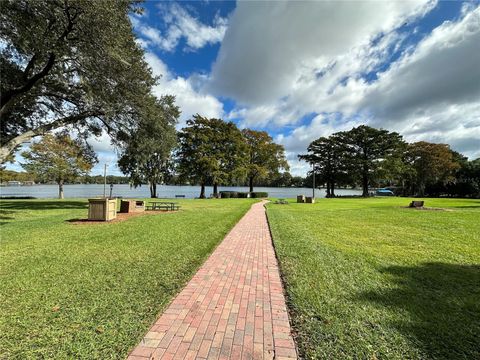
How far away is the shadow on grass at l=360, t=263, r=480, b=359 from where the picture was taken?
2.73 metres

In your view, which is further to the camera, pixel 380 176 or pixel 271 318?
pixel 380 176

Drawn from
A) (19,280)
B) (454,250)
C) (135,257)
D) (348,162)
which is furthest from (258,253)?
(348,162)

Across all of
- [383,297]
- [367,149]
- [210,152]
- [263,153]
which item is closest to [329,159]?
[367,149]

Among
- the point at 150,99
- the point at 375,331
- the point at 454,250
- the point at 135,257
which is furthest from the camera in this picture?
the point at 150,99

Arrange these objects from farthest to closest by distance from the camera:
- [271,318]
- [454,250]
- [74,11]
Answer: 1. [74,11]
2. [454,250]
3. [271,318]

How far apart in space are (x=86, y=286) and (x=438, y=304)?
521cm

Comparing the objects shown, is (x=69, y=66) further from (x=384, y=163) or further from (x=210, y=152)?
(x=384, y=163)

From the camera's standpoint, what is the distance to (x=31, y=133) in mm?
11914

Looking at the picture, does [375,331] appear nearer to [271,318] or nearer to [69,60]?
[271,318]

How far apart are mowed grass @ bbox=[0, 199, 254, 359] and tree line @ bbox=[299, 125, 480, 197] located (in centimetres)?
4000

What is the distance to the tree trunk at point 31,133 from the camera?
1115 cm

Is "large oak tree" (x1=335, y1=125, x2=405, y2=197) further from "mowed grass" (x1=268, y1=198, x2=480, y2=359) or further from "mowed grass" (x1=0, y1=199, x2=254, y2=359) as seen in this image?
"mowed grass" (x1=0, y1=199, x2=254, y2=359)

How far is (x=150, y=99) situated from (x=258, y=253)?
434 inches

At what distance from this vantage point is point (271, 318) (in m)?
3.21
